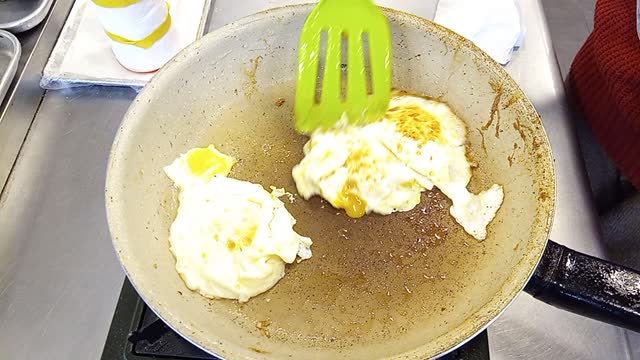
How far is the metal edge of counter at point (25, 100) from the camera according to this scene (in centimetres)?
106

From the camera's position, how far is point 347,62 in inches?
36.5

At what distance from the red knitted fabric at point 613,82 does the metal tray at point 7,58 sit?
1.11 metres

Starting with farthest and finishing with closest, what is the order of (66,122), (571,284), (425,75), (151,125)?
1. (66,122)
2. (425,75)
3. (151,125)
4. (571,284)

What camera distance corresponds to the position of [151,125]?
2.88 feet

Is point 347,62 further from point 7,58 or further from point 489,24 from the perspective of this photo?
point 7,58

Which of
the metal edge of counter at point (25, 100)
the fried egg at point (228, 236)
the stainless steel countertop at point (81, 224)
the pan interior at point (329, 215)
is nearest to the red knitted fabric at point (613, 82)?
the stainless steel countertop at point (81, 224)

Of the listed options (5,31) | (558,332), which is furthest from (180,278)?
(5,31)

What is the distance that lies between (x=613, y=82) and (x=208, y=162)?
2.43 feet

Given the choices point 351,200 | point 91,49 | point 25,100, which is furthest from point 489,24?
point 25,100

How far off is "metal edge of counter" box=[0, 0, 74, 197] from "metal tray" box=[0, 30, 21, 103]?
0.02 meters

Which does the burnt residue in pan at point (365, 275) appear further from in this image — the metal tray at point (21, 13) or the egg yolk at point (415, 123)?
the metal tray at point (21, 13)

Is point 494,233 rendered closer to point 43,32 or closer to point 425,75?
point 425,75

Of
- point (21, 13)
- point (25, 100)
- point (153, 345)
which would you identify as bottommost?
point (153, 345)

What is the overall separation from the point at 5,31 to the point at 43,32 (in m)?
0.07
